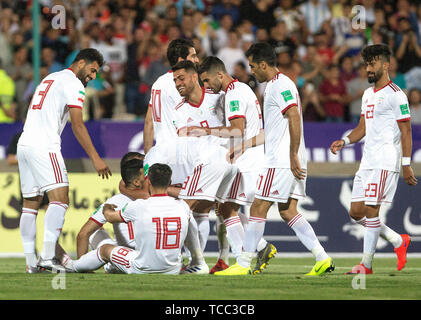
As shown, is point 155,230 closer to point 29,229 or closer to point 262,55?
point 29,229

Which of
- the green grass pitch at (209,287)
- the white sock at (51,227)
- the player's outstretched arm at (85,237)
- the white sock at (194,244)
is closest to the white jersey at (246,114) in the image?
the white sock at (194,244)

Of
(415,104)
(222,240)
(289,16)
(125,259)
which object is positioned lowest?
(222,240)

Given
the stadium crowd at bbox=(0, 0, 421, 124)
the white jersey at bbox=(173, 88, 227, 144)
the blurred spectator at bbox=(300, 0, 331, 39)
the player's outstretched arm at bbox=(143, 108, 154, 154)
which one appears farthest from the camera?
the blurred spectator at bbox=(300, 0, 331, 39)

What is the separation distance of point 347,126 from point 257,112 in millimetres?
5690

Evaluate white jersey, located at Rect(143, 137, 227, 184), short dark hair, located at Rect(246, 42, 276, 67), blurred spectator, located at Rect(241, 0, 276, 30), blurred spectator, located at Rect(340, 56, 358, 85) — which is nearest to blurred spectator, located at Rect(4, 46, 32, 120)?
blurred spectator, located at Rect(241, 0, 276, 30)

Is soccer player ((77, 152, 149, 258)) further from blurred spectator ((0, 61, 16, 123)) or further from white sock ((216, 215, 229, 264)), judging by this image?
blurred spectator ((0, 61, 16, 123))

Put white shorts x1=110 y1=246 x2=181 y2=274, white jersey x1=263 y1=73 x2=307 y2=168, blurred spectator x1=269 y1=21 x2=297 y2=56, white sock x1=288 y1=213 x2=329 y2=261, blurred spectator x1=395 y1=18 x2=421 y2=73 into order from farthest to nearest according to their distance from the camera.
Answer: blurred spectator x1=395 y1=18 x2=421 y2=73, blurred spectator x1=269 y1=21 x2=297 y2=56, white sock x1=288 y1=213 x2=329 y2=261, white jersey x1=263 y1=73 x2=307 y2=168, white shorts x1=110 y1=246 x2=181 y2=274

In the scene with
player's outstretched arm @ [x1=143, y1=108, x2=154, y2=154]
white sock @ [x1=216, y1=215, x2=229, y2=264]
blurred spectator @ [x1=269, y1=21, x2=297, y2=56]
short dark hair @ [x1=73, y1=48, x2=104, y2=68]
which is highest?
A: blurred spectator @ [x1=269, y1=21, x2=297, y2=56]

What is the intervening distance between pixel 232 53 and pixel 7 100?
410 centimetres

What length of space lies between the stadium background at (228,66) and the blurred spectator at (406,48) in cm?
2

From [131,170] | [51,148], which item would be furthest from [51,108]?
[131,170]

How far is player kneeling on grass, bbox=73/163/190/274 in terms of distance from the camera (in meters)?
8.83

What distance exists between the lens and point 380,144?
386 inches

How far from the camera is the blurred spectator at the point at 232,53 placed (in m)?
17.2
